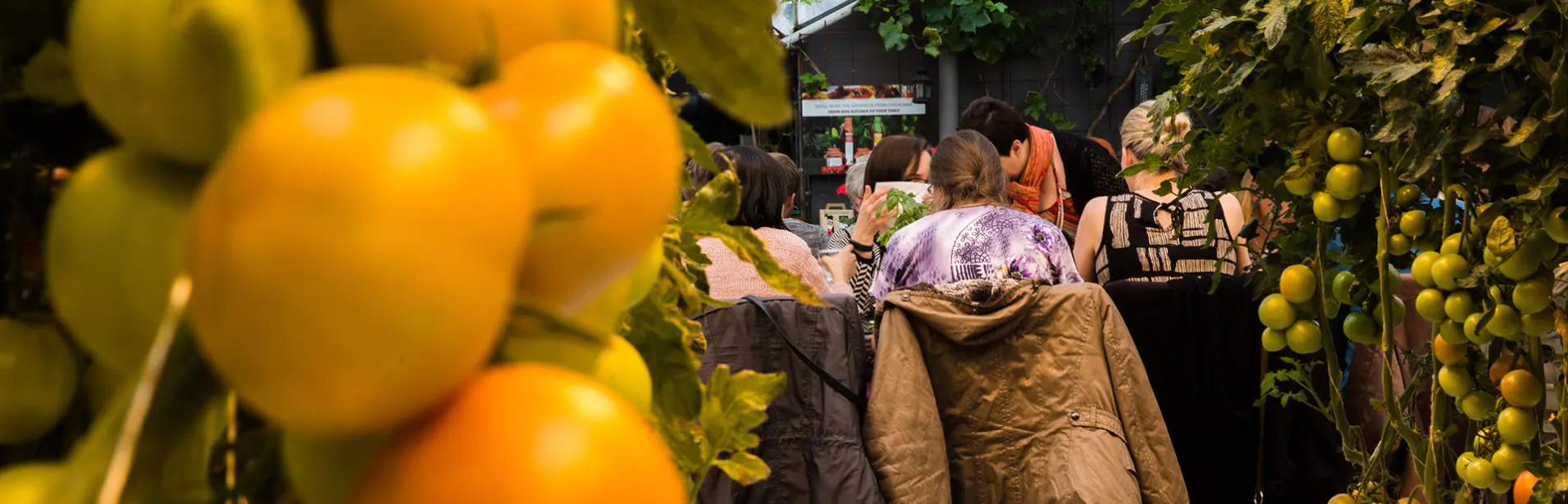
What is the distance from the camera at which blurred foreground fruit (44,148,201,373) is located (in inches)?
10.3

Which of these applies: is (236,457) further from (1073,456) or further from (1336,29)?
(1073,456)

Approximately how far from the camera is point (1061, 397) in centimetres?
256

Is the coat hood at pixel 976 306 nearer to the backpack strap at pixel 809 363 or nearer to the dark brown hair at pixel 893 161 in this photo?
the backpack strap at pixel 809 363

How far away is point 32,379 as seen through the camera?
306mm

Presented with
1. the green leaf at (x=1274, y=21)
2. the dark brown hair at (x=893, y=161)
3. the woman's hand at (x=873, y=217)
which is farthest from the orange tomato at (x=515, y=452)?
the dark brown hair at (x=893, y=161)

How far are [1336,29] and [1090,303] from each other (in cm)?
118

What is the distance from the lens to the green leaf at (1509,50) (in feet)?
4.27

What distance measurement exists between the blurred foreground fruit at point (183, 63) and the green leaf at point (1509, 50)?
1.38 metres

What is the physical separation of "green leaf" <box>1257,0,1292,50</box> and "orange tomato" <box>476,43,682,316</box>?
4.20 ft

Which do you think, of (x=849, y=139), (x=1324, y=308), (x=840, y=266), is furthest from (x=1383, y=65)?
(x=849, y=139)

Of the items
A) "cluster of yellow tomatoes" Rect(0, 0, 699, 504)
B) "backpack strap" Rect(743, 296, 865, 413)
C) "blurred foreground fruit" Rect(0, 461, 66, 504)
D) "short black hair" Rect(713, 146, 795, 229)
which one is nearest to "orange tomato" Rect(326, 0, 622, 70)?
"cluster of yellow tomatoes" Rect(0, 0, 699, 504)

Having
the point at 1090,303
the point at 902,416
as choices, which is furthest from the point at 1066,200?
the point at 902,416

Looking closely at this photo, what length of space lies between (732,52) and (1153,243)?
2.75 m

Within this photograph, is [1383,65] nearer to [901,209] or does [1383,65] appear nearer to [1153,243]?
[1153,243]
